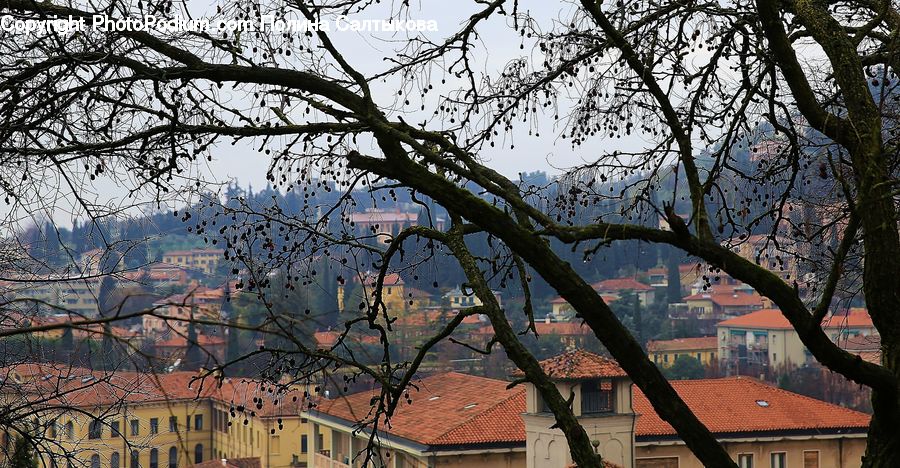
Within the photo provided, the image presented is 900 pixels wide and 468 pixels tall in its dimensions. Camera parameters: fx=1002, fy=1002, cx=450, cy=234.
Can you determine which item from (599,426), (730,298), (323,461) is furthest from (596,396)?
(730,298)

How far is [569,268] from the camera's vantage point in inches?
148

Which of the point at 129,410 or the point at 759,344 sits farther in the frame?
the point at 759,344

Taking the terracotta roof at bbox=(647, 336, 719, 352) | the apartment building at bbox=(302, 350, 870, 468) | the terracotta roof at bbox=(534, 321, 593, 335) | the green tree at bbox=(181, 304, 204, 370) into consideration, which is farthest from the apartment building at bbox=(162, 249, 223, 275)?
the terracotta roof at bbox=(647, 336, 719, 352)

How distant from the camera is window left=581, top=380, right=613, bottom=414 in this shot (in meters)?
25.7

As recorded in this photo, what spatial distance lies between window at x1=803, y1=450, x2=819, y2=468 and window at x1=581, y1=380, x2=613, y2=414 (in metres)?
9.36

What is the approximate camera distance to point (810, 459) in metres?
31.7

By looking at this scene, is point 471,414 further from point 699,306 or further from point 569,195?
point 699,306

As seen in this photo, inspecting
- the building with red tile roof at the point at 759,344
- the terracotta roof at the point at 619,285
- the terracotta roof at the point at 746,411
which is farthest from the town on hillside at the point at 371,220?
the terracotta roof at the point at 619,285

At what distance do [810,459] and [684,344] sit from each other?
4860cm

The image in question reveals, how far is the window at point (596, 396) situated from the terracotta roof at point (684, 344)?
47327 mm

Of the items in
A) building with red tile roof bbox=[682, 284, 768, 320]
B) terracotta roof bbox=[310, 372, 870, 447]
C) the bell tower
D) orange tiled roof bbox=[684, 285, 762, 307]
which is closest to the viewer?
the bell tower

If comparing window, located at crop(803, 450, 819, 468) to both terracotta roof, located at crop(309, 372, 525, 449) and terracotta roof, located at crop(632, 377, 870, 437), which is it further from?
terracotta roof, located at crop(309, 372, 525, 449)

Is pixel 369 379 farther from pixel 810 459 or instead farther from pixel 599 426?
pixel 810 459

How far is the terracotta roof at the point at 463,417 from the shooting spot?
91.0ft
